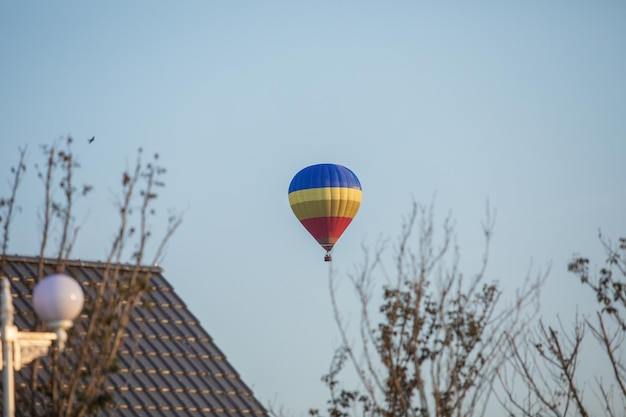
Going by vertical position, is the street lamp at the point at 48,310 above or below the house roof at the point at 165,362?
below

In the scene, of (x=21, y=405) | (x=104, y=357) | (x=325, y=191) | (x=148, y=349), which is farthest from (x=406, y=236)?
(x=325, y=191)

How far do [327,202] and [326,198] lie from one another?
0.14 meters

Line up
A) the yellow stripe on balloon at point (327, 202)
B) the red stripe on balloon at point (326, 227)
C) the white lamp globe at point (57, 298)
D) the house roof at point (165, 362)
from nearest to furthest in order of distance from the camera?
the white lamp globe at point (57, 298) → the house roof at point (165, 362) → the yellow stripe on balloon at point (327, 202) → the red stripe on balloon at point (326, 227)

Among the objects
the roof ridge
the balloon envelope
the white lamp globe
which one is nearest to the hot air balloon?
the balloon envelope

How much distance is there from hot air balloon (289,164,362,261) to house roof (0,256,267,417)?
1680cm

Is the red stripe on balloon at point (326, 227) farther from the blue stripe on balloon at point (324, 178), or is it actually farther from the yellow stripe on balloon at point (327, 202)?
the blue stripe on balloon at point (324, 178)

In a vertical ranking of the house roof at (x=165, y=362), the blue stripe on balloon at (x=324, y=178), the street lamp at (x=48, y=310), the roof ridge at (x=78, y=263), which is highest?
the blue stripe on balloon at (x=324, y=178)

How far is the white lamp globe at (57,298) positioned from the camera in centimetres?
1013

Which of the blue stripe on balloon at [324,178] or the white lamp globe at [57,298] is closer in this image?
the white lamp globe at [57,298]

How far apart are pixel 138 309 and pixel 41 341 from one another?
1048cm

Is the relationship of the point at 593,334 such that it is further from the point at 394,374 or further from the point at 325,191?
the point at 325,191

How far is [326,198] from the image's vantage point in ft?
127

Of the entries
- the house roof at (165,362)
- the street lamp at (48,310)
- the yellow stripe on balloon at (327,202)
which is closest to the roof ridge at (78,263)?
the house roof at (165,362)

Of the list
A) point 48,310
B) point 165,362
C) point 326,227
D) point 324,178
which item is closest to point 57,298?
point 48,310
